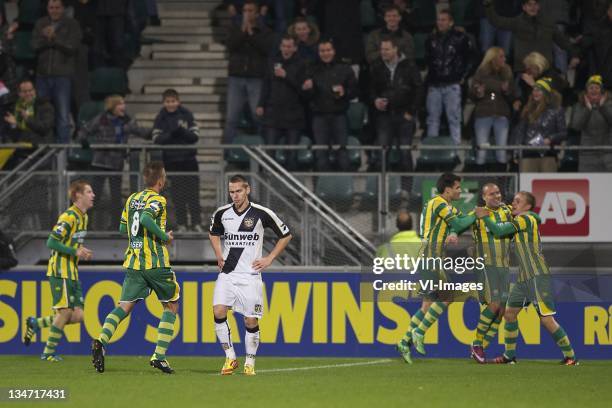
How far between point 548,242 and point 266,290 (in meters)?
3.46

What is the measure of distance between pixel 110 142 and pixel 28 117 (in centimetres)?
136

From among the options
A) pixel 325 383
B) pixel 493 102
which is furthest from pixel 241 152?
pixel 325 383

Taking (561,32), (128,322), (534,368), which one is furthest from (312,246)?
(561,32)

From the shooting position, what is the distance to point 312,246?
51.7 ft

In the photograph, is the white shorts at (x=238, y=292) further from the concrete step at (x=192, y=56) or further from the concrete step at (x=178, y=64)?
the concrete step at (x=192, y=56)

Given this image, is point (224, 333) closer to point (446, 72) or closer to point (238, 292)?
point (238, 292)

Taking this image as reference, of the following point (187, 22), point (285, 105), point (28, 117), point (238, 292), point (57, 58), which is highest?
point (187, 22)

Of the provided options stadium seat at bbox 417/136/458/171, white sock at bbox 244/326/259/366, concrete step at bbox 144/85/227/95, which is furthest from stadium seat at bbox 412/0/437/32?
white sock at bbox 244/326/259/366

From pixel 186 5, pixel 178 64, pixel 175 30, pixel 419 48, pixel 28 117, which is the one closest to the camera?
pixel 28 117

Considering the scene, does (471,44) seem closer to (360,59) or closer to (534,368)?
(360,59)

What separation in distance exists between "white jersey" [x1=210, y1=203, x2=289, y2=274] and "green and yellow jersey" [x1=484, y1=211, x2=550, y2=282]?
263 centimetres

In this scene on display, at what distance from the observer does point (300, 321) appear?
1562 centimetres

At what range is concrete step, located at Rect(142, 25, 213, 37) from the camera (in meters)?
20.4

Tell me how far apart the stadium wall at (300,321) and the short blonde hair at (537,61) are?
11.1 feet
